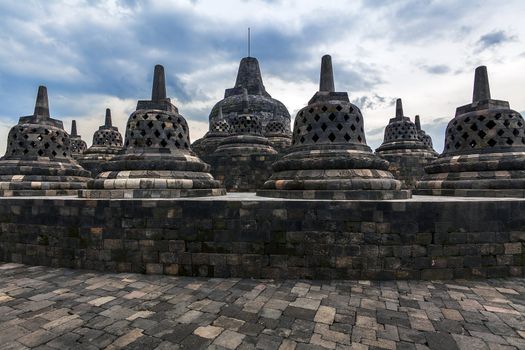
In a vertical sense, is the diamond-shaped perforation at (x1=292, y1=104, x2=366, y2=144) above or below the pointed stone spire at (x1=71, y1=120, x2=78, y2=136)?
below

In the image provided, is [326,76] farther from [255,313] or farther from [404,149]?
[404,149]

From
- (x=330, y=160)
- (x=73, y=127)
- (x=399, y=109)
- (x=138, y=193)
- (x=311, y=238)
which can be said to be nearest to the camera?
(x=311, y=238)

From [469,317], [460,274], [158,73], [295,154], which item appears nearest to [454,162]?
[460,274]

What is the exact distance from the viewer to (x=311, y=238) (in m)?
4.93

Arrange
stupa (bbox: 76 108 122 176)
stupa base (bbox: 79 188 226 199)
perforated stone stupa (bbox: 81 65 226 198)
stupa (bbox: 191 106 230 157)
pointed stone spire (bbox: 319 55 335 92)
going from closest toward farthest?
1. stupa base (bbox: 79 188 226 199)
2. perforated stone stupa (bbox: 81 65 226 198)
3. pointed stone spire (bbox: 319 55 335 92)
4. stupa (bbox: 76 108 122 176)
5. stupa (bbox: 191 106 230 157)

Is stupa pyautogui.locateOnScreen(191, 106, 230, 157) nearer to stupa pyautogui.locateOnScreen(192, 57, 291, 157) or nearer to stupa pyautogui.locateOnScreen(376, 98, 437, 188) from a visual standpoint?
stupa pyautogui.locateOnScreen(192, 57, 291, 157)

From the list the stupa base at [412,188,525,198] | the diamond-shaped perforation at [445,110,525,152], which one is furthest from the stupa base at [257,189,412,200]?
the diamond-shaped perforation at [445,110,525,152]

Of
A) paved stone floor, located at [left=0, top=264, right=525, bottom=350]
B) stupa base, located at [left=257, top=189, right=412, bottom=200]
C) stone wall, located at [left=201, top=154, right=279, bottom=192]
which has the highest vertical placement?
stone wall, located at [left=201, top=154, right=279, bottom=192]

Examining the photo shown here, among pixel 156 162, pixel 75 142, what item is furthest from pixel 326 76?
pixel 75 142

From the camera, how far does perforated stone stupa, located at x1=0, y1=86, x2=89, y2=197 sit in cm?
823

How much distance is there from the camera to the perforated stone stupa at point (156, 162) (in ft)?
20.6

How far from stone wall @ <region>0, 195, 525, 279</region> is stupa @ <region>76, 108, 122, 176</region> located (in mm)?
13297

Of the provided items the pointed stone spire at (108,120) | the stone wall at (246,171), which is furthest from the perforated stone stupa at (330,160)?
the pointed stone spire at (108,120)

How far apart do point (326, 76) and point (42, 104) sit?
360 inches
